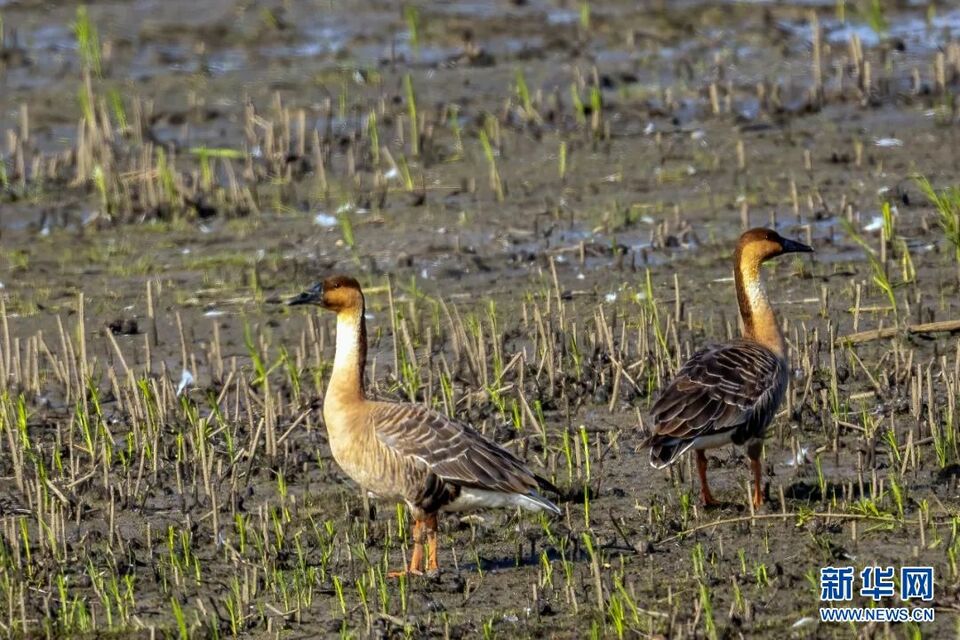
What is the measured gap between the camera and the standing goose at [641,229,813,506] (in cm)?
796

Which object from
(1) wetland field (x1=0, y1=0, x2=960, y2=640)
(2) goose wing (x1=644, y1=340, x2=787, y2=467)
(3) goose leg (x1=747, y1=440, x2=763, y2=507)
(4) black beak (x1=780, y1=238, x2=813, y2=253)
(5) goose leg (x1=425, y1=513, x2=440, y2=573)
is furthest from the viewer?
(4) black beak (x1=780, y1=238, x2=813, y2=253)

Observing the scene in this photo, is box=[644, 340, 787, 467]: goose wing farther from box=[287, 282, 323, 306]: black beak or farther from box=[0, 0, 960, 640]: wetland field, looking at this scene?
box=[287, 282, 323, 306]: black beak

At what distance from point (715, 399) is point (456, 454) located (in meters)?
1.30

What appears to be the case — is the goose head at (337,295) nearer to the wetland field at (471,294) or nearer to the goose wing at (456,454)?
the goose wing at (456,454)

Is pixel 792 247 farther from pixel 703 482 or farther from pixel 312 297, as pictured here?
pixel 312 297

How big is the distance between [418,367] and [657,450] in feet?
8.13

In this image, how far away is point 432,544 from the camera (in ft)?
24.7

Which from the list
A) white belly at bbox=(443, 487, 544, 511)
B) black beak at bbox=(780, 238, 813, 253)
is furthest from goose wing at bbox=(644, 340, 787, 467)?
black beak at bbox=(780, 238, 813, 253)

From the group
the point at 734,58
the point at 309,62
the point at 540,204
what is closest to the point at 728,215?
the point at 540,204

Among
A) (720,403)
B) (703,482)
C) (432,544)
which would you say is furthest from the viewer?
(703,482)

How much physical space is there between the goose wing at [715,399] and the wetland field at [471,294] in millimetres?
350

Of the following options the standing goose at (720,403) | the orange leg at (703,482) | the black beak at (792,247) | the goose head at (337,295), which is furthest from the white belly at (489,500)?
the black beak at (792,247)

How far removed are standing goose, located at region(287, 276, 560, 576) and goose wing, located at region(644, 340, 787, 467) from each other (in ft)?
2.27

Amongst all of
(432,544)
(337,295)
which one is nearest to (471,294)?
(337,295)
